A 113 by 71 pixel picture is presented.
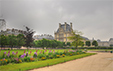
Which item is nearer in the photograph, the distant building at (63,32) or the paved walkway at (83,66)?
the paved walkway at (83,66)

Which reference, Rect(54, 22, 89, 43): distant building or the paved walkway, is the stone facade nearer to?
Rect(54, 22, 89, 43): distant building

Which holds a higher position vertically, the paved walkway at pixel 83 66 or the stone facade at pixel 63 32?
the stone facade at pixel 63 32

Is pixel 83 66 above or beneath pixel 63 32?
beneath

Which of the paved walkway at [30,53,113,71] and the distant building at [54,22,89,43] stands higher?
the distant building at [54,22,89,43]

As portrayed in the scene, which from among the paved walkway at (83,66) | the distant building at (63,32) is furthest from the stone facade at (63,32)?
the paved walkway at (83,66)

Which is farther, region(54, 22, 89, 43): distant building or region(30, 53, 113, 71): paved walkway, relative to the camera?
region(54, 22, 89, 43): distant building

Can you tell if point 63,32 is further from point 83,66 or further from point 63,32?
point 83,66

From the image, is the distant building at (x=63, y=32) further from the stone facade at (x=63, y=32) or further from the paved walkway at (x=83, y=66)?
the paved walkway at (x=83, y=66)

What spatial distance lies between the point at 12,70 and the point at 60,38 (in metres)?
85.0

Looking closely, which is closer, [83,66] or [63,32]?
[83,66]

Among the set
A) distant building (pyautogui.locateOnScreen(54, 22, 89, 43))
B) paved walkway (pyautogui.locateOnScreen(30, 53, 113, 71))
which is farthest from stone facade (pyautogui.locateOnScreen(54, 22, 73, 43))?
paved walkway (pyautogui.locateOnScreen(30, 53, 113, 71))

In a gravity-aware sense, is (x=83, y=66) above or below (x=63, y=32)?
below

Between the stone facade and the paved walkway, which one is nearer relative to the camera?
the paved walkway

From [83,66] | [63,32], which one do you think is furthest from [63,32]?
[83,66]
